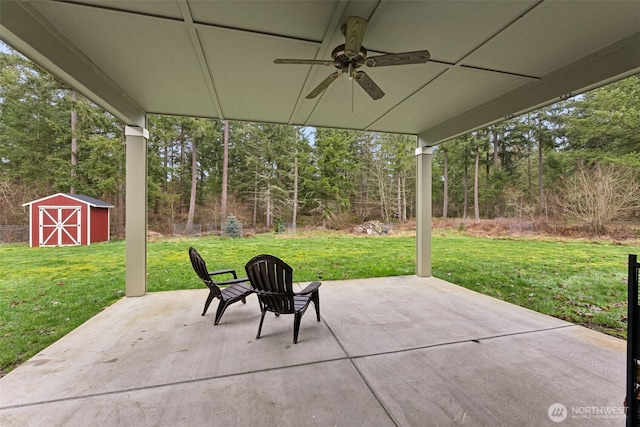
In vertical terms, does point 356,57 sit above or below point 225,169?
below

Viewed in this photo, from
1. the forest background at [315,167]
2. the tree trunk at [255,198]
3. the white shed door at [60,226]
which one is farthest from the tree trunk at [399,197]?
the white shed door at [60,226]

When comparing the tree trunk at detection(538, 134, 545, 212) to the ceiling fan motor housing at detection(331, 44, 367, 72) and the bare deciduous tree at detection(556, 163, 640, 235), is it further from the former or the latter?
the ceiling fan motor housing at detection(331, 44, 367, 72)

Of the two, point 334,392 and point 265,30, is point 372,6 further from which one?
point 334,392

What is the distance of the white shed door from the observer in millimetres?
6207

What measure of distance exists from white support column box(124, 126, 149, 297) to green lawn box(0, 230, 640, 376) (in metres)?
0.70

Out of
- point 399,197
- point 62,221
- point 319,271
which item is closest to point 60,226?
point 62,221

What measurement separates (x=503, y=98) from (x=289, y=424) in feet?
14.3

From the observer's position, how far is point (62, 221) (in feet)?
20.7

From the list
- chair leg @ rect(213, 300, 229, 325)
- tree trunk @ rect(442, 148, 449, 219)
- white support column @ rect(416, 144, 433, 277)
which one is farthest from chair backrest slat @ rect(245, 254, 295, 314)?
tree trunk @ rect(442, 148, 449, 219)

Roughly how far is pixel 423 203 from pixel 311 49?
399cm

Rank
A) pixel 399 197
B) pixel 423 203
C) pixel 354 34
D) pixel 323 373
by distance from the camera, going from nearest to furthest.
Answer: pixel 354 34 → pixel 323 373 → pixel 423 203 → pixel 399 197

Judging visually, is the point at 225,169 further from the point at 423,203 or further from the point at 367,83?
the point at 367,83

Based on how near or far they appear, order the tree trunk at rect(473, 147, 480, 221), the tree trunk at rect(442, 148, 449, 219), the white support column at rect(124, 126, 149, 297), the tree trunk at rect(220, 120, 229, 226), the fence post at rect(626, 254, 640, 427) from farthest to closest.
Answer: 1. the tree trunk at rect(442, 148, 449, 219)
2. the tree trunk at rect(473, 147, 480, 221)
3. the tree trunk at rect(220, 120, 229, 226)
4. the white support column at rect(124, 126, 149, 297)
5. the fence post at rect(626, 254, 640, 427)

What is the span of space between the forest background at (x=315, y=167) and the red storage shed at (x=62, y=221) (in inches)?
18.3
